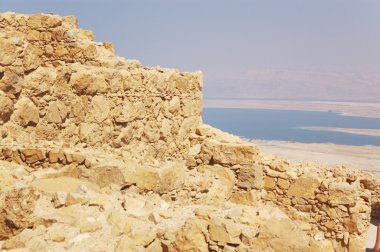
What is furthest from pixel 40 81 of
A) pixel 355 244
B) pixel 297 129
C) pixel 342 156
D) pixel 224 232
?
pixel 297 129

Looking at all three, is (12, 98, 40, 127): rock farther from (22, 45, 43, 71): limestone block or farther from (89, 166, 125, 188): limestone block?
(89, 166, 125, 188): limestone block

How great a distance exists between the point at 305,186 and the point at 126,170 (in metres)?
4.90

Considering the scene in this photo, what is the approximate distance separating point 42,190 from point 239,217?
3082mm

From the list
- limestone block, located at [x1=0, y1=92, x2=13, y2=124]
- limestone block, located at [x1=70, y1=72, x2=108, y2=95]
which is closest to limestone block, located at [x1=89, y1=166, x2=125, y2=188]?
limestone block, located at [x1=70, y1=72, x2=108, y2=95]

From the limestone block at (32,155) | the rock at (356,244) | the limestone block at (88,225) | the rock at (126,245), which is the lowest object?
the rock at (356,244)

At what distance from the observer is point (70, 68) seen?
27.7 feet

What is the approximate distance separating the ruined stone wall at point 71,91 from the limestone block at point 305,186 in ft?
11.4

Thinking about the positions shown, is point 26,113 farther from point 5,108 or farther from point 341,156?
point 341,156

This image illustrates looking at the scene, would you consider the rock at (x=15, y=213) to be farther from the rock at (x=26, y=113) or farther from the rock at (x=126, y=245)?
the rock at (x=26, y=113)

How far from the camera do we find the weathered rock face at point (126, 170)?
19.8 ft

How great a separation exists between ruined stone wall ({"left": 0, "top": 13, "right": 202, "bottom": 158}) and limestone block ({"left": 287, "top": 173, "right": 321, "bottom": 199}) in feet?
11.4

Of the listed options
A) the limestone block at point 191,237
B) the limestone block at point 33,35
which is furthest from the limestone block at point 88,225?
the limestone block at point 33,35

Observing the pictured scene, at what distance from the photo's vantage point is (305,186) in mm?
10531

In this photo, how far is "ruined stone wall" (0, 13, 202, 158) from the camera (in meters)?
7.81
